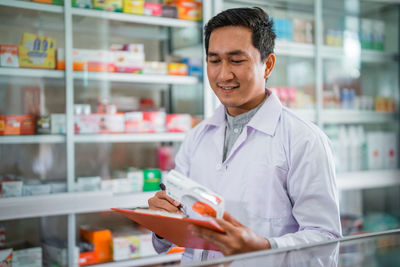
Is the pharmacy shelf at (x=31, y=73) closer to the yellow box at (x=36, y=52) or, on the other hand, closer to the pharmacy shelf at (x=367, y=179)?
the yellow box at (x=36, y=52)

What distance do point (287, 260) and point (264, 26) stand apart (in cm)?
92

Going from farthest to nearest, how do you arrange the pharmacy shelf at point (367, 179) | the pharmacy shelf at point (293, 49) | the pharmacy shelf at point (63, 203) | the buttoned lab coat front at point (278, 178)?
the pharmacy shelf at point (367, 179) < the pharmacy shelf at point (293, 49) < the pharmacy shelf at point (63, 203) < the buttoned lab coat front at point (278, 178)

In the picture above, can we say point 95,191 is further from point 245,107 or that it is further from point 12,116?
point 245,107

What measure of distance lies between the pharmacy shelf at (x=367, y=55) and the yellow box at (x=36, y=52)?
2470 millimetres

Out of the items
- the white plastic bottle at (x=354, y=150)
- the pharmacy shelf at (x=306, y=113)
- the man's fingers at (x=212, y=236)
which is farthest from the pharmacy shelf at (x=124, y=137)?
the man's fingers at (x=212, y=236)

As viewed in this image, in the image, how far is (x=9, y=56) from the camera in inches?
108

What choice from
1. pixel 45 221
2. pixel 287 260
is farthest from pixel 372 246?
pixel 45 221

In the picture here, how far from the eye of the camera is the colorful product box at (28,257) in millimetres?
2799

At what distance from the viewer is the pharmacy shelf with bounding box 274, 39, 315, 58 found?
3773 mm

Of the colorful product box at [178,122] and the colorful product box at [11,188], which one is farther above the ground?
the colorful product box at [178,122]

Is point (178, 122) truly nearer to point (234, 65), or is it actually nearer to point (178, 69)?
point (178, 69)

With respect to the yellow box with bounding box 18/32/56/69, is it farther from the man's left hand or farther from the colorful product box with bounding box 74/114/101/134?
the man's left hand

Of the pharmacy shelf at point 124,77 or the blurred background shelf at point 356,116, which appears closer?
the pharmacy shelf at point 124,77

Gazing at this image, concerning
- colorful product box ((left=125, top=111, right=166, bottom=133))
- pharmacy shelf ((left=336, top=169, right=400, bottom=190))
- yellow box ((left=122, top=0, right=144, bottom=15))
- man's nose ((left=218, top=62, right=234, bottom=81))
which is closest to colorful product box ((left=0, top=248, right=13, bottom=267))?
colorful product box ((left=125, top=111, right=166, bottom=133))
